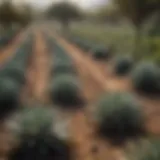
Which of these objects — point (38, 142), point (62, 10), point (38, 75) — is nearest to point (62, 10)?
point (62, 10)

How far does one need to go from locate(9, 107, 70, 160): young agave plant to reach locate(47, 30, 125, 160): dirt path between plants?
21cm

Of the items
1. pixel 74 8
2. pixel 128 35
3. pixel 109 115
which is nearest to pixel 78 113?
pixel 109 115

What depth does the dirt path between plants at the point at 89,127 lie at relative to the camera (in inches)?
187

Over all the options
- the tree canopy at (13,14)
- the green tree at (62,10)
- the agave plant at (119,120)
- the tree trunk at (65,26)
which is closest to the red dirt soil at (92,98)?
the agave plant at (119,120)

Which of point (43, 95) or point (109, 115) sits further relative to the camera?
point (43, 95)

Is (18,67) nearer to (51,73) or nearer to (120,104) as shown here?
(51,73)

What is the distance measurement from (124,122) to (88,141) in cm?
54

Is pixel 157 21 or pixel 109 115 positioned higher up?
pixel 157 21

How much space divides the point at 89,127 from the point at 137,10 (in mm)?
4715

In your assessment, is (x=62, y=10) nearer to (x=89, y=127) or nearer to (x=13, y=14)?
(x=89, y=127)

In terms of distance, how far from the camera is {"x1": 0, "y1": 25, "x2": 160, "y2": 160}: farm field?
16.0 ft

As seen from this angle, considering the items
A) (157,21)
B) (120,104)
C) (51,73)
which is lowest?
(51,73)

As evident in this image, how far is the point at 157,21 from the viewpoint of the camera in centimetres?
943

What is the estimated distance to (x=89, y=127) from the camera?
5.50 meters
